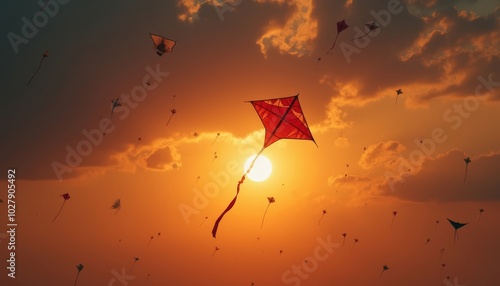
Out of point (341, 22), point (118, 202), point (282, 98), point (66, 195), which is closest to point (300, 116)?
point (282, 98)

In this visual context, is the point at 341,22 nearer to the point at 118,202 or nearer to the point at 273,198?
the point at 273,198

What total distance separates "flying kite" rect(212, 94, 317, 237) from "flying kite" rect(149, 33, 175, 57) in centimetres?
784

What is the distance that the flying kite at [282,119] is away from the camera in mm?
20516

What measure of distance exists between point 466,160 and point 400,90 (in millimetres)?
9040

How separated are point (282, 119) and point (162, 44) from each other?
10404 mm

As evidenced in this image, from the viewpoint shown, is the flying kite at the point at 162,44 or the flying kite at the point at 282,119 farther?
the flying kite at the point at 162,44

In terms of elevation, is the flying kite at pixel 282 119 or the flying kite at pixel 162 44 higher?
the flying kite at pixel 162 44

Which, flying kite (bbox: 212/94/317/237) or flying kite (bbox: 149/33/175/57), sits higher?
flying kite (bbox: 149/33/175/57)

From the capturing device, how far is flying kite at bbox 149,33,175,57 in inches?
947

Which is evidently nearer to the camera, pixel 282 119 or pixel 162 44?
pixel 282 119

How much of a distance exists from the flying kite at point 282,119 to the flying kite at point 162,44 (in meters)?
7.84

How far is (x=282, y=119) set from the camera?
21.3 m

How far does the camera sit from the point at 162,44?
24.3 meters

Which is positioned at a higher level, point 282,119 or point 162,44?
point 162,44
